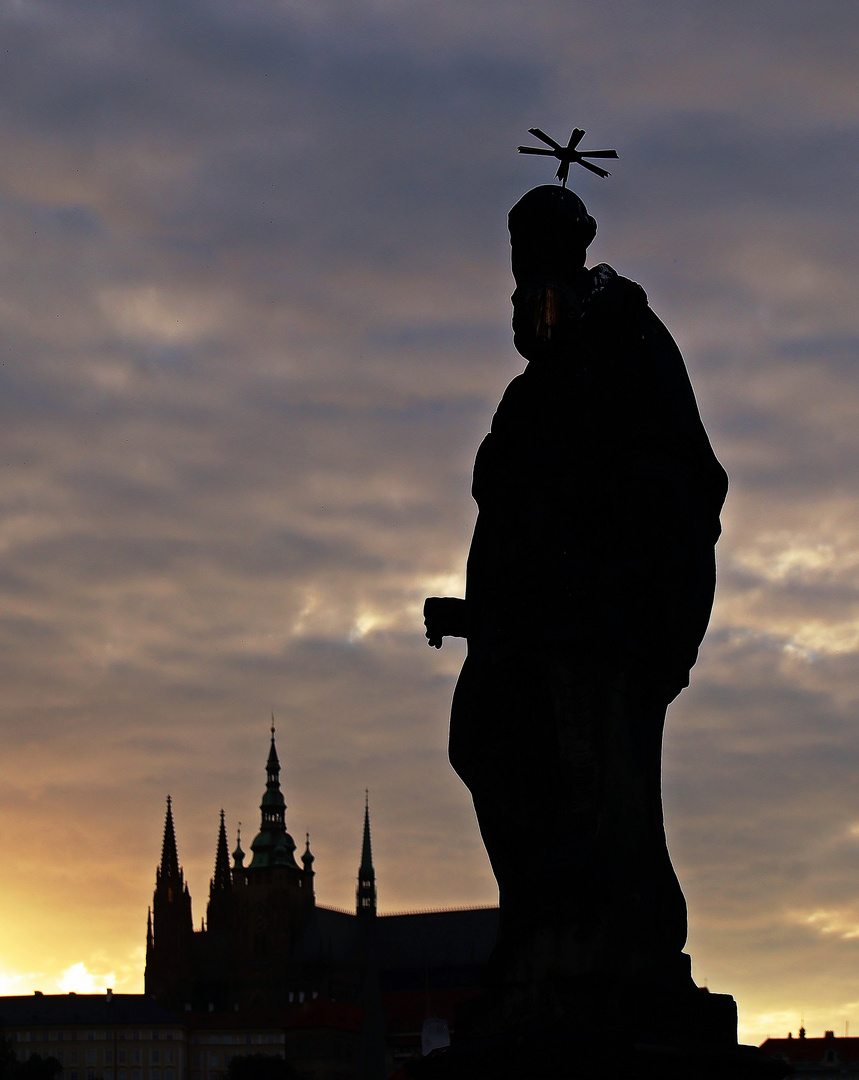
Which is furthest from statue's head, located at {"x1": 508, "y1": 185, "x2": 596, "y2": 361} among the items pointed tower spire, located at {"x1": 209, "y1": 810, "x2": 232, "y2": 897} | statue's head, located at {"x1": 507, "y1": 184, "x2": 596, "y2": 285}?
pointed tower spire, located at {"x1": 209, "y1": 810, "x2": 232, "y2": 897}

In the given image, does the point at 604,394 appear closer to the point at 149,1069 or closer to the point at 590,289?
the point at 590,289

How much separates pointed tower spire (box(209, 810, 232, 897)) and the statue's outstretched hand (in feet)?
499

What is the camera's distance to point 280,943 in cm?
14462

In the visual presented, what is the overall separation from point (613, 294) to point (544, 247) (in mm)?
294

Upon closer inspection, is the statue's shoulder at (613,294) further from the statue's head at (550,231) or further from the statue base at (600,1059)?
the statue base at (600,1059)

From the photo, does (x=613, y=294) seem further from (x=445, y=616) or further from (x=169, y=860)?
(x=169, y=860)

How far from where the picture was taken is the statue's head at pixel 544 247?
17.8ft

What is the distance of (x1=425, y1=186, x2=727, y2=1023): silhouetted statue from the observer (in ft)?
16.1

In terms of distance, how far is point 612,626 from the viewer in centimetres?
498

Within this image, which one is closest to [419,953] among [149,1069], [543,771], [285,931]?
[285,931]

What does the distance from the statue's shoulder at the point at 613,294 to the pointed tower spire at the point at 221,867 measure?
152469 millimetres

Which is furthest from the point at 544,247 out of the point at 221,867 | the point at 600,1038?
the point at 221,867

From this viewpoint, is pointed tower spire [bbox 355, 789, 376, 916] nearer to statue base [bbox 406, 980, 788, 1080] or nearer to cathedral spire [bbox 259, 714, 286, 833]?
cathedral spire [bbox 259, 714, 286, 833]

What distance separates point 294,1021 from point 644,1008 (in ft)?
427
